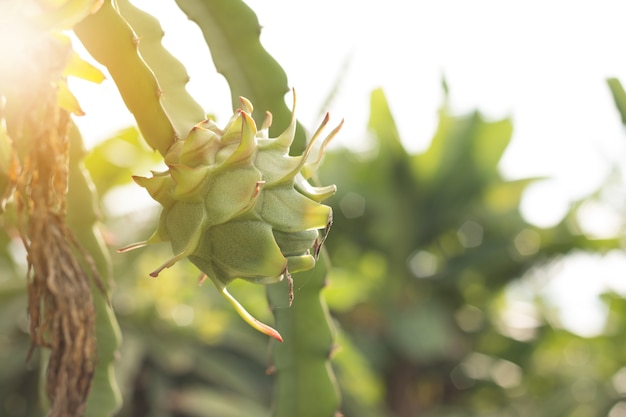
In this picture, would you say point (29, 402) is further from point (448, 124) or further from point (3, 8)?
point (448, 124)

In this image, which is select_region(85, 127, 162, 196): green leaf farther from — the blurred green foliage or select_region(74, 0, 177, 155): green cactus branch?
select_region(74, 0, 177, 155): green cactus branch

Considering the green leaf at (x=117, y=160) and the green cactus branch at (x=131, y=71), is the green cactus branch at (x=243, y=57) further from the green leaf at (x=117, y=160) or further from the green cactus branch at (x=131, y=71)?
the green leaf at (x=117, y=160)

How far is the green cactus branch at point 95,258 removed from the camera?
893 mm

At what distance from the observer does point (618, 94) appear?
1.04m

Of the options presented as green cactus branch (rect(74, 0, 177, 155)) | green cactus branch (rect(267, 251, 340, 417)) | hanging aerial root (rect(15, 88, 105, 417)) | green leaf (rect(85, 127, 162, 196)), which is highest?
green cactus branch (rect(74, 0, 177, 155))

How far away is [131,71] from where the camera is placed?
71 cm

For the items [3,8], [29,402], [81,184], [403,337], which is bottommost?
[403,337]

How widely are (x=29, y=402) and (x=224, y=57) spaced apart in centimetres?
225

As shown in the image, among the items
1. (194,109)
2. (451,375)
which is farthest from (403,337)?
(194,109)

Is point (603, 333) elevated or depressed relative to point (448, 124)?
depressed

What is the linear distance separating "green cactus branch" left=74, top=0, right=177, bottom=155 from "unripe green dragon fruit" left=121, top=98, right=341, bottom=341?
0.04m

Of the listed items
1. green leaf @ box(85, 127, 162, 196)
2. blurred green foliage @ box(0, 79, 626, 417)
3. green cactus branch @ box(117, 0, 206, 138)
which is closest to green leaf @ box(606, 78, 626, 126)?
green cactus branch @ box(117, 0, 206, 138)

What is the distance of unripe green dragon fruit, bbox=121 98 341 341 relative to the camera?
652 millimetres

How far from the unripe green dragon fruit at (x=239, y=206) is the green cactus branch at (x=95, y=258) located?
0.81ft
